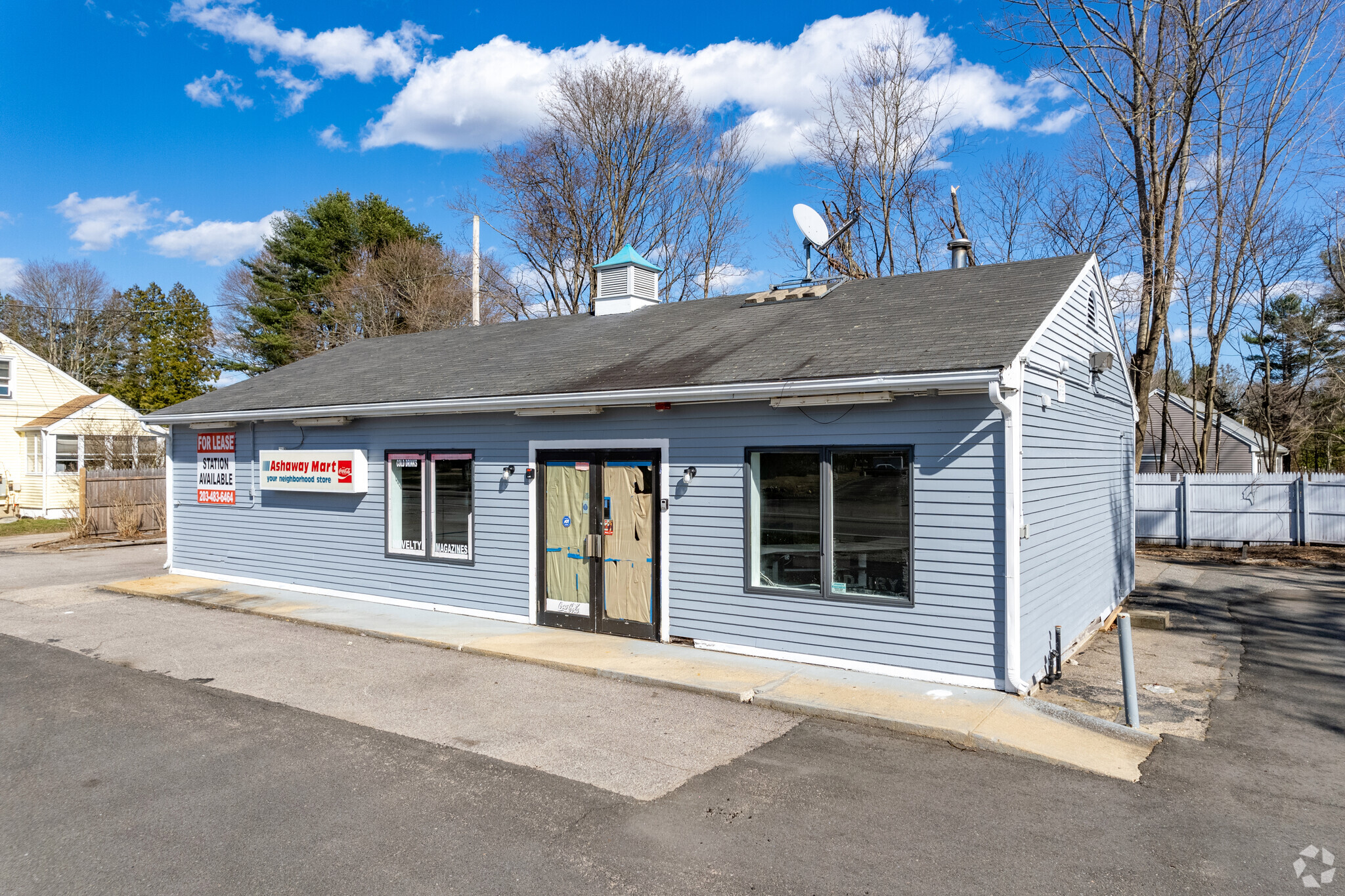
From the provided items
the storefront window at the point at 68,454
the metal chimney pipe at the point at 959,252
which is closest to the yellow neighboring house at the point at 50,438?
the storefront window at the point at 68,454

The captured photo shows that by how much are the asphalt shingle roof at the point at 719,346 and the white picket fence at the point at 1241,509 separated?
10954 millimetres

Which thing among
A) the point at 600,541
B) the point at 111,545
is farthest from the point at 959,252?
the point at 111,545

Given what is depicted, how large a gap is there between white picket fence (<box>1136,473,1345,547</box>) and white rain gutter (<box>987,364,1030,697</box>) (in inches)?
505

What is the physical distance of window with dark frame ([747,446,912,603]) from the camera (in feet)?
23.5

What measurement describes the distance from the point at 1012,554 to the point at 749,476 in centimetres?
247

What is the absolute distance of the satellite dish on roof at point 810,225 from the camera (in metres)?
11.1

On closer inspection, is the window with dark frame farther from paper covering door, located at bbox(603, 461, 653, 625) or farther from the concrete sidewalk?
paper covering door, located at bbox(603, 461, 653, 625)

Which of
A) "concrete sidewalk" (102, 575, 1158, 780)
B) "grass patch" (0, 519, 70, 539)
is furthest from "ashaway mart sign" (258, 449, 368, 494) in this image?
"grass patch" (0, 519, 70, 539)

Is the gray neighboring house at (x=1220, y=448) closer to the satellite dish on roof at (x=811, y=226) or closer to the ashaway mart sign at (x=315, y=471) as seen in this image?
the satellite dish on roof at (x=811, y=226)

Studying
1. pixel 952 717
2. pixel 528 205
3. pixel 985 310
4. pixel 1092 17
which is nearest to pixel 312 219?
pixel 528 205

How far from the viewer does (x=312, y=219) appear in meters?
34.1
